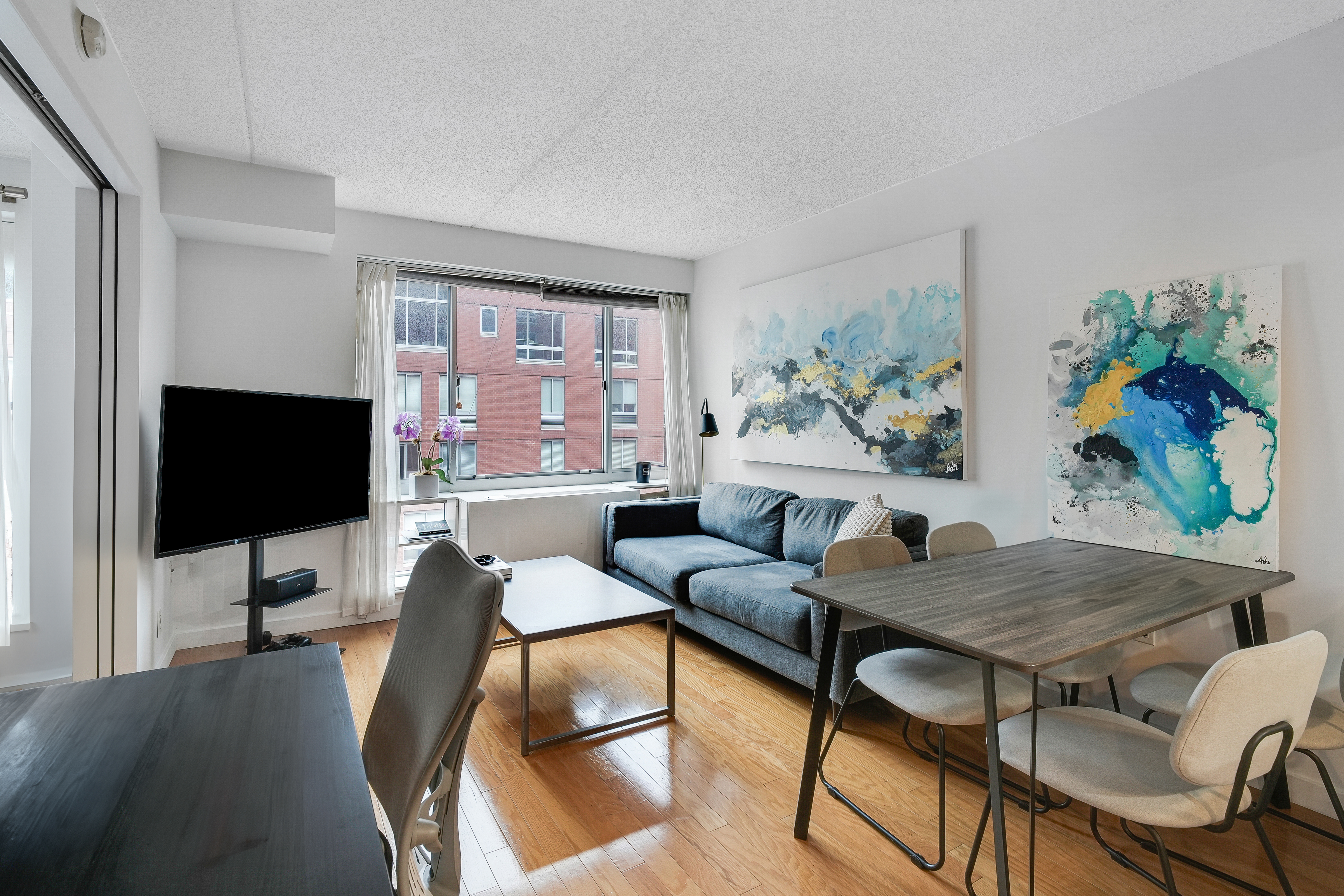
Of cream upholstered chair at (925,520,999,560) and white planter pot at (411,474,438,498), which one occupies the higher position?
white planter pot at (411,474,438,498)

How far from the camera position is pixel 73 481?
7.86 feet

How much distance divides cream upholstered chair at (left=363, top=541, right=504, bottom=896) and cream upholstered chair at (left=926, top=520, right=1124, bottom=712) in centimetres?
198

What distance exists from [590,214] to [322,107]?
5.50 feet

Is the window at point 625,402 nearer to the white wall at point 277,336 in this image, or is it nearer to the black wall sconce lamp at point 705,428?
the black wall sconce lamp at point 705,428

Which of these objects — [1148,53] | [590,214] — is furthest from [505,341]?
[1148,53]

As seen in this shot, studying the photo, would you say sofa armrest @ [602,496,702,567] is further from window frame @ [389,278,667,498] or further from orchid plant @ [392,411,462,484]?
orchid plant @ [392,411,462,484]

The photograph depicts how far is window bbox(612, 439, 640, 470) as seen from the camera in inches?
212

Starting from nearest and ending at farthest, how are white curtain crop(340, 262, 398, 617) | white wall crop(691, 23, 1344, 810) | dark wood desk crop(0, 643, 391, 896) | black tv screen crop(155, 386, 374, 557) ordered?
dark wood desk crop(0, 643, 391, 896), white wall crop(691, 23, 1344, 810), black tv screen crop(155, 386, 374, 557), white curtain crop(340, 262, 398, 617)

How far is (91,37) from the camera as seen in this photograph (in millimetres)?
1856

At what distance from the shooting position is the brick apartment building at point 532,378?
480 cm

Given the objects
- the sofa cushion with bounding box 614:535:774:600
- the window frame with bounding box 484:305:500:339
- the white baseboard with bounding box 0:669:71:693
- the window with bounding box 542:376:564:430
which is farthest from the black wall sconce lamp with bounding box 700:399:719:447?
the white baseboard with bounding box 0:669:71:693

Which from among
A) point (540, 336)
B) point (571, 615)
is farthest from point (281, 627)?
point (540, 336)

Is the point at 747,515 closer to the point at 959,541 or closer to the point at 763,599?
the point at 763,599

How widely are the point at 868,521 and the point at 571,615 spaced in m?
1.48
